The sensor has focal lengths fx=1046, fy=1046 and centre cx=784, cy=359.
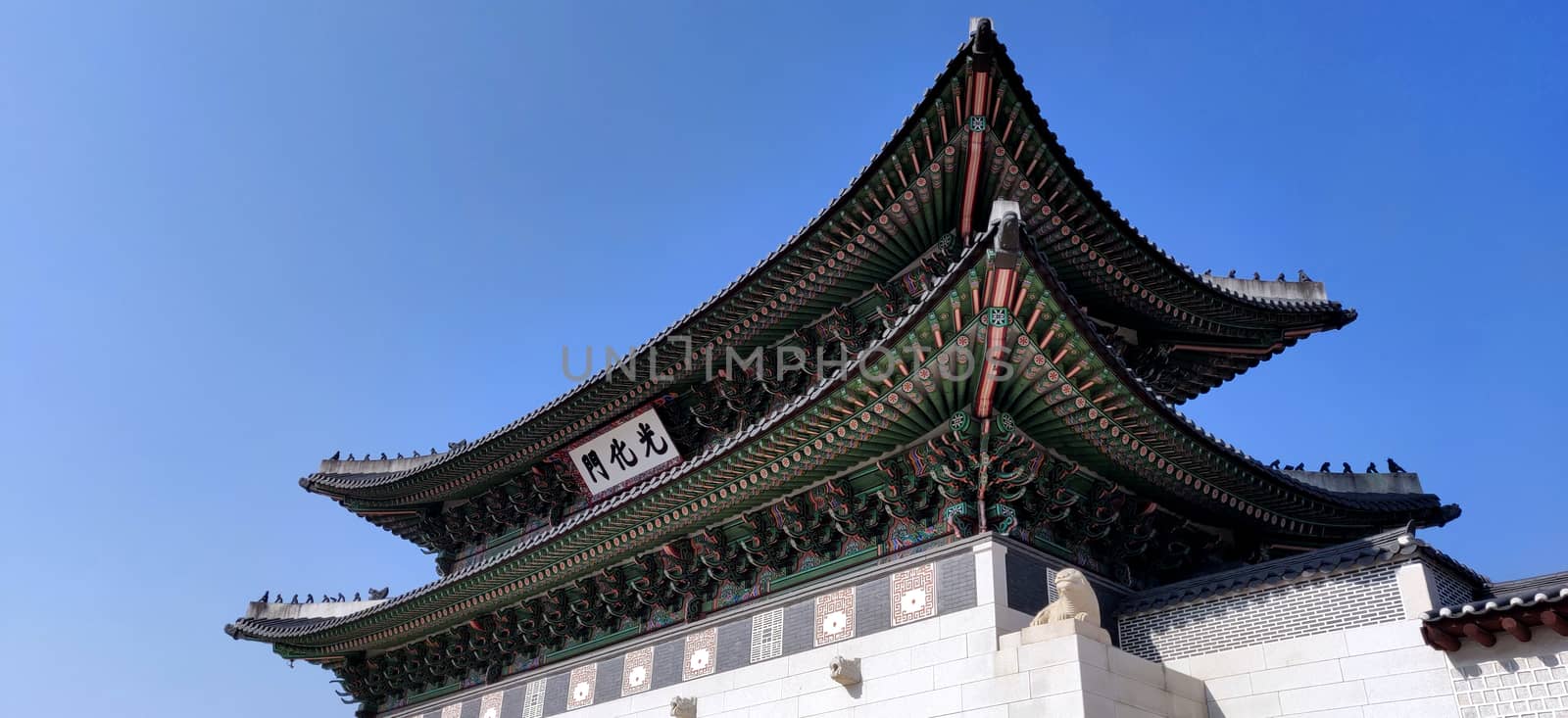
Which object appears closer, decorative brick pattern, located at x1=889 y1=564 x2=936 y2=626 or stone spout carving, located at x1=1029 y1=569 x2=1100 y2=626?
stone spout carving, located at x1=1029 y1=569 x2=1100 y2=626

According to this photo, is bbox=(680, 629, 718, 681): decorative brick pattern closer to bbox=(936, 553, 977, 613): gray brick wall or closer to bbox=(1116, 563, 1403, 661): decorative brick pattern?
bbox=(936, 553, 977, 613): gray brick wall

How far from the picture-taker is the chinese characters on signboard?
19112 mm

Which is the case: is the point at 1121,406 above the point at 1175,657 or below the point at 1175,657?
above

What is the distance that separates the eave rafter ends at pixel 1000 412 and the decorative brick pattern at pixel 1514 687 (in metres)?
3.66

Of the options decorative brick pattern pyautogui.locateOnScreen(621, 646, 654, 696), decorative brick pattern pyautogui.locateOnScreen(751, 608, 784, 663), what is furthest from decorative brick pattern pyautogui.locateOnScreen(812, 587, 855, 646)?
decorative brick pattern pyautogui.locateOnScreen(621, 646, 654, 696)

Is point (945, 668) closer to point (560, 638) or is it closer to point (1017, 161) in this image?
point (1017, 161)

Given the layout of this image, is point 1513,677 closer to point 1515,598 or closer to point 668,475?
point 1515,598

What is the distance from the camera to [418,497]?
923 inches

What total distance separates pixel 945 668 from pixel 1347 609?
428cm

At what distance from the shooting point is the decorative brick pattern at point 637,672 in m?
15.8

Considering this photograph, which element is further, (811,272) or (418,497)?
(418,497)

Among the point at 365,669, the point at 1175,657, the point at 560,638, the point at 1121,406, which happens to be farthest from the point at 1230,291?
the point at 365,669

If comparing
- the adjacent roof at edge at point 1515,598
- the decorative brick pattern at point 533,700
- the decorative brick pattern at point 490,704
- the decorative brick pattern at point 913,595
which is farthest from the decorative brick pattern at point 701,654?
the adjacent roof at edge at point 1515,598

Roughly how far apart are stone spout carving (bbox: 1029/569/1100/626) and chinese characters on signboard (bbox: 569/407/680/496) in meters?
9.14
